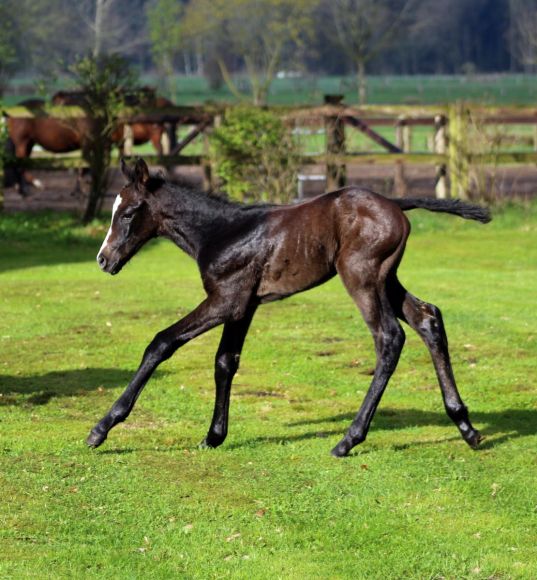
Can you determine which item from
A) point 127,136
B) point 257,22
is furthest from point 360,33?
point 127,136

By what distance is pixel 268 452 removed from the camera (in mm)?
8602

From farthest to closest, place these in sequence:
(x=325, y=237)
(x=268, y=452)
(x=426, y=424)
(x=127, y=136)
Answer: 1. (x=127, y=136)
2. (x=426, y=424)
3. (x=268, y=452)
4. (x=325, y=237)

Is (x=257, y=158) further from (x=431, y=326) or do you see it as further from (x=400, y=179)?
(x=431, y=326)

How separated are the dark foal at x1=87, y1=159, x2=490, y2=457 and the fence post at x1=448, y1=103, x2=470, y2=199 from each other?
533 inches

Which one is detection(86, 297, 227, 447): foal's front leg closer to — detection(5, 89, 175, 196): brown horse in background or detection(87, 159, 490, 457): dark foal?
detection(87, 159, 490, 457): dark foal

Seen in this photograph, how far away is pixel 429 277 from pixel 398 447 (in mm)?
8269

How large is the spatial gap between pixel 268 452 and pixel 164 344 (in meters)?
1.02

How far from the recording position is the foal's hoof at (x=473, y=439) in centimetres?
864

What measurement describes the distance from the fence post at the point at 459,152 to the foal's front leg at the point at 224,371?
13.8 m

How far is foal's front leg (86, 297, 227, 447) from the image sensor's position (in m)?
8.37

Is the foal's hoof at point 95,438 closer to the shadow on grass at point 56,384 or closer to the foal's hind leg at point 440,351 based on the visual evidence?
the shadow on grass at point 56,384

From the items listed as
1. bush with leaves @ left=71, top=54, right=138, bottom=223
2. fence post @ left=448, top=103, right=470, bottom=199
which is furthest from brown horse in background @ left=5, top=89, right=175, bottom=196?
fence post @ left=448, top=103, right=470, bottom=199

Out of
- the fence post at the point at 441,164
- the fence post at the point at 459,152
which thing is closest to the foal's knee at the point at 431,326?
the fence post at the point at 459,152

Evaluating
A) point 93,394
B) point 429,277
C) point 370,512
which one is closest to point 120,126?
point 429,277
